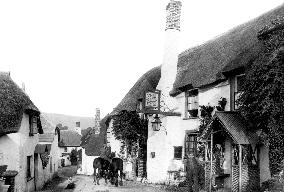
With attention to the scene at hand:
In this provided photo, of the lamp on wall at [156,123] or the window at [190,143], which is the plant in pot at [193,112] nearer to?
the window at [190,143]

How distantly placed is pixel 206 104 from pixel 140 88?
9710mm

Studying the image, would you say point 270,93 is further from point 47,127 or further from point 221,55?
point 47,127

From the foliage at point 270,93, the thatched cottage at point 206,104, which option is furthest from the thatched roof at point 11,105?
the foliage at point 270,93

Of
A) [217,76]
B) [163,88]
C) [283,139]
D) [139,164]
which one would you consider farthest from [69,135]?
[283,139]

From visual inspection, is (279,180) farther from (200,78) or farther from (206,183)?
(200,78)

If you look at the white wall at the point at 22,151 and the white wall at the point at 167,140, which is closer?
the white wall at the point at 22,151

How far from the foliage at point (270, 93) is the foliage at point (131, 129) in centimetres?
1297

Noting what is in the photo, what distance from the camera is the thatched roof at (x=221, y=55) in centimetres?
1761

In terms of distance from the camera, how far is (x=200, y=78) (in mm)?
20797

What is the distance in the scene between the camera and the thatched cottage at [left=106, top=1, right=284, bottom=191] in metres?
15.8

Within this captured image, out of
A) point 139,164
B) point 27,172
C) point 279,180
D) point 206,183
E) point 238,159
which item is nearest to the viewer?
point 279,180

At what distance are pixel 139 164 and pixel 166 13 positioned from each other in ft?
37.2

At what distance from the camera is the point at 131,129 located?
28.0m

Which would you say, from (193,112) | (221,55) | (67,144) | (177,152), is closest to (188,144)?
(177,152)
